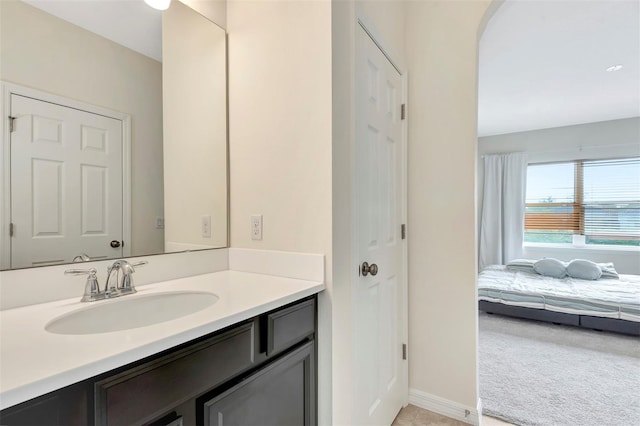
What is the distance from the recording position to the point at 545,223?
5.20 m

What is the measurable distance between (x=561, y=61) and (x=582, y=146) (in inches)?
107

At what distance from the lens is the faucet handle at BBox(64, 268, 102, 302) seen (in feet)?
3.29

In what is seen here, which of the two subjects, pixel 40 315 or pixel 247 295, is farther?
pixel 247 295

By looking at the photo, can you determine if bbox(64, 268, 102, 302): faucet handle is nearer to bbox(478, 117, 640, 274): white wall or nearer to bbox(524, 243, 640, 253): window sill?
bbox(478, 117, 640, 274): white wall

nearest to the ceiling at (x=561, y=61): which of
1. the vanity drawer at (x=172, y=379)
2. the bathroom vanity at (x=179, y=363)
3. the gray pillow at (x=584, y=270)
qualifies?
the gray pillow at (x=584, y=270)

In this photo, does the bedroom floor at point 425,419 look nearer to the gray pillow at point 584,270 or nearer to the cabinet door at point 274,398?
the cabinet door at point 274,398

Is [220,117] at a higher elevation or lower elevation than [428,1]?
lower

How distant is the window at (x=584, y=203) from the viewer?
4609mm

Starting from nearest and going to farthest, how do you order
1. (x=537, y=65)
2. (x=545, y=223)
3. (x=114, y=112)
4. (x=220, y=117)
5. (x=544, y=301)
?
(x=114, y=112) < (x=220, y=117) < (x=537, y=65) < (x=544, y=301) < (x=545, y=223)

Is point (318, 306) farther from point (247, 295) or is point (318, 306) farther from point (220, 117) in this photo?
point (220, 117)

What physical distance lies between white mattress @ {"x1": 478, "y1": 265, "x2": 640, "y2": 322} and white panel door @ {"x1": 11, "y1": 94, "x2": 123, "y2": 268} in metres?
3.81

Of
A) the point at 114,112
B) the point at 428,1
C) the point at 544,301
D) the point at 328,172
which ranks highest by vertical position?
the point at 428,1

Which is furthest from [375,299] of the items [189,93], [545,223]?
[545,223]

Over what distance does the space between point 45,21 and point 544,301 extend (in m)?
4.32
